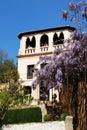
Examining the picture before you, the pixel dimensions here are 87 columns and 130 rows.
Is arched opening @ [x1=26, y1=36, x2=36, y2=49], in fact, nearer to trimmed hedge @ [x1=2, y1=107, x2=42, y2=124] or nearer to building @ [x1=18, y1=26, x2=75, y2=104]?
building @ [x1=18, y1=26, x2=75, y2=104]

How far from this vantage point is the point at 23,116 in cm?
3338

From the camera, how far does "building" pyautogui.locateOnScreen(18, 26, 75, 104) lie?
43844 mm

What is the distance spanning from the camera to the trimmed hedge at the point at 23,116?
32.8 metres

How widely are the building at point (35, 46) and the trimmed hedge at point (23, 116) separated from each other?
9239mm

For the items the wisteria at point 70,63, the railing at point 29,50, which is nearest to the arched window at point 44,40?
the railing at point 29,50

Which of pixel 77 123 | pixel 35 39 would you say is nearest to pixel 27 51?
pixel 35 39

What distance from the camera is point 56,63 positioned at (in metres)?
34.2

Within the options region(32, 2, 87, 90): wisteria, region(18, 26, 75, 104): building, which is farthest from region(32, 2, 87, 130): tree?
region(18, 26, 75, 104): building

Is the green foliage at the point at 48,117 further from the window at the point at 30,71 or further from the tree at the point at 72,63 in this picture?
the window at the point at 30,71

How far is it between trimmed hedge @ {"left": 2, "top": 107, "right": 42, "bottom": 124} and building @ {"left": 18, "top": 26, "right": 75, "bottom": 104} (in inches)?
364

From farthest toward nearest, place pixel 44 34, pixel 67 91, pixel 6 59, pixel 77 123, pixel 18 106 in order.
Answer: pixel 6 59, pixel 44 34, pixel 18 106, pixel 67 91, pixel 77 123

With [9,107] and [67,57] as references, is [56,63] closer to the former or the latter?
[67,57]

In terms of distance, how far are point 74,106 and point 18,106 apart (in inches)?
298

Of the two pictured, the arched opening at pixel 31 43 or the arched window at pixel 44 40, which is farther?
the arched opening at pixel 31 43
